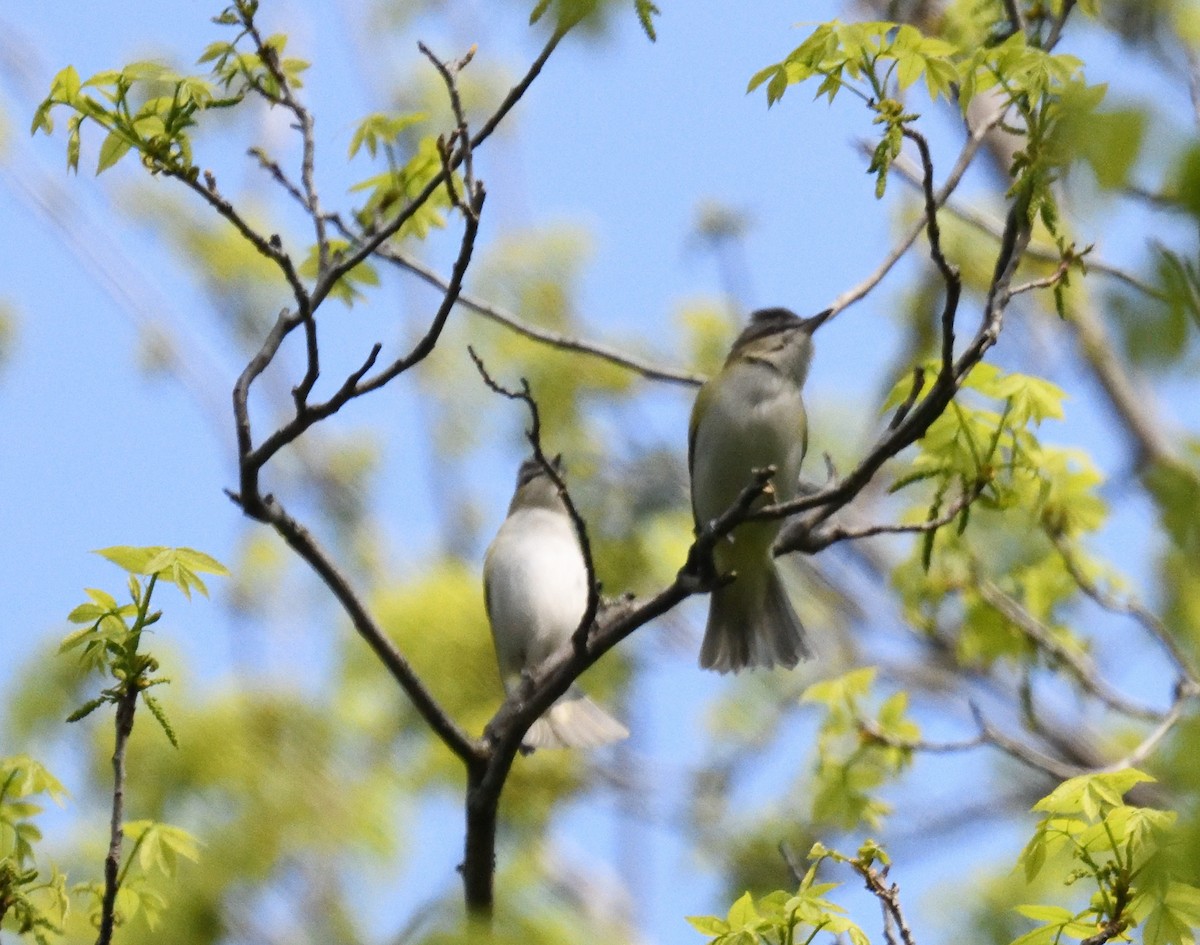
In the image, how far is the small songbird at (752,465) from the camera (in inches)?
215

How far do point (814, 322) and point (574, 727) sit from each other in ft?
7.71

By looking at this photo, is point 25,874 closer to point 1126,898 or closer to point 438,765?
point 1126,898

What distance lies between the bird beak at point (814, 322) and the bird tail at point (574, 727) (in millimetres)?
2116

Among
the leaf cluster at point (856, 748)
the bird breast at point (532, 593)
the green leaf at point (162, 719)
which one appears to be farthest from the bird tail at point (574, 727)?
the green leaf at point (162, 719)

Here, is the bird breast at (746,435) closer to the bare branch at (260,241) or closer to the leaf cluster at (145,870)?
the bare branch at (260,241)

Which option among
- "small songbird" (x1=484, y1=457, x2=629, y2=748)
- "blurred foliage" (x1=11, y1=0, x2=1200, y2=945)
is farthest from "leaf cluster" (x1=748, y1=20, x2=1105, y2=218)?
"small songbird" (x1=484, y1=457, x2=629, y2=748)

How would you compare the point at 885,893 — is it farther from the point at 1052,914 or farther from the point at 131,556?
the point at 131,556

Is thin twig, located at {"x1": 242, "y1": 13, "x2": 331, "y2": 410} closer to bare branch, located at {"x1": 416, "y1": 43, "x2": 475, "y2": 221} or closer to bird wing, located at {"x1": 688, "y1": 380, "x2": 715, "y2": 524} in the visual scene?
bare branch, located at {"x1": 416, "y1": 43, "x2": 475, "y2": 221}

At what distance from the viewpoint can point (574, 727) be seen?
6906 mm

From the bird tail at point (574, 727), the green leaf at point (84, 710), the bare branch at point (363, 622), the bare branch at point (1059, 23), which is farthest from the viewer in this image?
the bird tail at point (574, 727)

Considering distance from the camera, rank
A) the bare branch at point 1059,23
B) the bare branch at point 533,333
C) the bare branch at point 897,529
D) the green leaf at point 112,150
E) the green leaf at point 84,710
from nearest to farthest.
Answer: the green leaf at point 84,710 → the green leaf at point 112,150 → the bare branch at point 897,529 → the bare branch at point 1059,23 → the bare branch at point 533,333

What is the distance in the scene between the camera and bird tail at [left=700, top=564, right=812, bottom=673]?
5.68 meters

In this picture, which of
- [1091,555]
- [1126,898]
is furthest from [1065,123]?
[1091,555]

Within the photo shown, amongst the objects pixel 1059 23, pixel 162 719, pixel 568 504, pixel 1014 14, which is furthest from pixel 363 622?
pixel 1059 23
